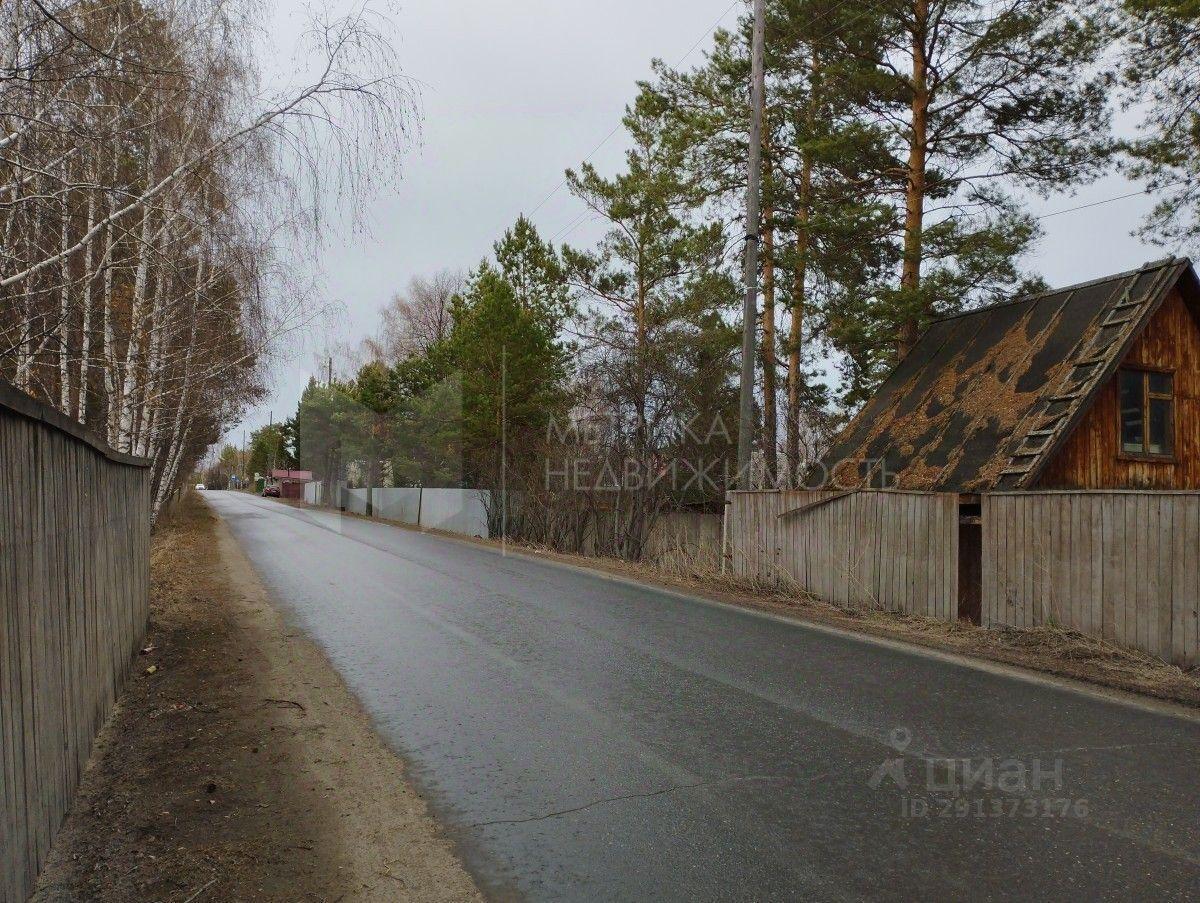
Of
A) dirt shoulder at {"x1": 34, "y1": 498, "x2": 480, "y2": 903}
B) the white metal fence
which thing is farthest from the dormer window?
the white metal fence

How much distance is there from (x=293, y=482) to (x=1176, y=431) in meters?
68.8

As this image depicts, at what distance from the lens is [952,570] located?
35.1 ft

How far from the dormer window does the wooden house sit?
18mm

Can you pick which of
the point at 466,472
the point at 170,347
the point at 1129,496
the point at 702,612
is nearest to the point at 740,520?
the point at 702,612

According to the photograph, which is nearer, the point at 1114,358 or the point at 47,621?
the point at 47,621

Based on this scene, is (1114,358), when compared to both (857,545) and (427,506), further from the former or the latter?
(427,506)

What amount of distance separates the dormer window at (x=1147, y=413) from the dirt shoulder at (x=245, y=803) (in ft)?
39.3

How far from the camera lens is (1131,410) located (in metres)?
13.2

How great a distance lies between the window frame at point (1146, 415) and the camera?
511 inches

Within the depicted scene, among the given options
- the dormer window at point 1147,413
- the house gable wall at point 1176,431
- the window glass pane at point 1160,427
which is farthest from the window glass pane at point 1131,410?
the window glass pane at point 1160,427

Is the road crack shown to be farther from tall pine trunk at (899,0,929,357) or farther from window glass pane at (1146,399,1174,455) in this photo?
tall pine trunk at (899,0,929,357)

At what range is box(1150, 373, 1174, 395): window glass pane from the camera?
524 inches

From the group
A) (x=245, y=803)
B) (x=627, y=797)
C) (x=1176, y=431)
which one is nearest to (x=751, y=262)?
(x=1176, y=431)

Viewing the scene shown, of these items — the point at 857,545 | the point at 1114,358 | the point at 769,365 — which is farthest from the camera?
the point at 769,365
